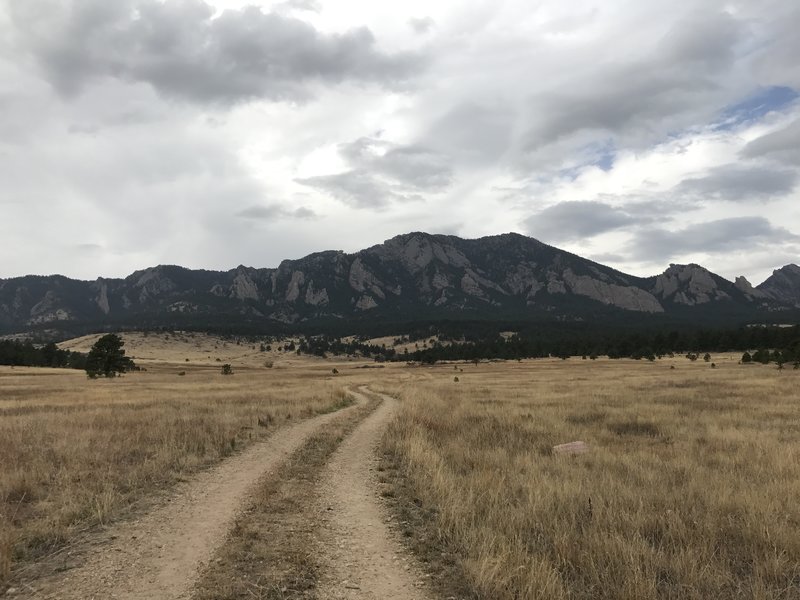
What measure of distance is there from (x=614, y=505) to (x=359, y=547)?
18.2ft

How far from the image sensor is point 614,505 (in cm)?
1023

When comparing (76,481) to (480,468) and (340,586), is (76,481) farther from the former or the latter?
(480,468)

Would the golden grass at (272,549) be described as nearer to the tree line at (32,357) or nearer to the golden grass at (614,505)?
the golden grass at (614,505)

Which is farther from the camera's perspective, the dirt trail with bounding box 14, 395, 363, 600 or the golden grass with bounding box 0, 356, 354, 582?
the golden grass with bounding box 0, 356, 354, 582

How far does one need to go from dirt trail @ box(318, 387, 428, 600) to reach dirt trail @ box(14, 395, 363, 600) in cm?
190

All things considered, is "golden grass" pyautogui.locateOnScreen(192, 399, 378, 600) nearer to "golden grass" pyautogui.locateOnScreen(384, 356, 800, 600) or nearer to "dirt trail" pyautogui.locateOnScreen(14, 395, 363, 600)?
"dirt trail" pyautogui.locateOnScreen(14, 395, 363, 600)

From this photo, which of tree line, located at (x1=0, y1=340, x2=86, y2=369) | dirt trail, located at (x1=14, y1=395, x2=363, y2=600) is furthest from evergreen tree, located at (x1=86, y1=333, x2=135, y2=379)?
dirt trail, located at (x1=14, y1=395, x2=363, y2=600)

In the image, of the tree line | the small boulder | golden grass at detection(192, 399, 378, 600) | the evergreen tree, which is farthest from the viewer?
the tree line

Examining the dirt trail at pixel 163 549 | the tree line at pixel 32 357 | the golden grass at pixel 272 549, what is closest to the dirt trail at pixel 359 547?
the golden grass at pixel 272 549

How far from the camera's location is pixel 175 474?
13.3 m

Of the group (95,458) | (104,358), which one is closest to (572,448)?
(95,458)

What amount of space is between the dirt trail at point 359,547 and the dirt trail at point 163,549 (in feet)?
6.25

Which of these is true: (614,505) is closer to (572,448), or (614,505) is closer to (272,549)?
(572,448)

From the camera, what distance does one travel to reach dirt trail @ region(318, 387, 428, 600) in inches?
268
